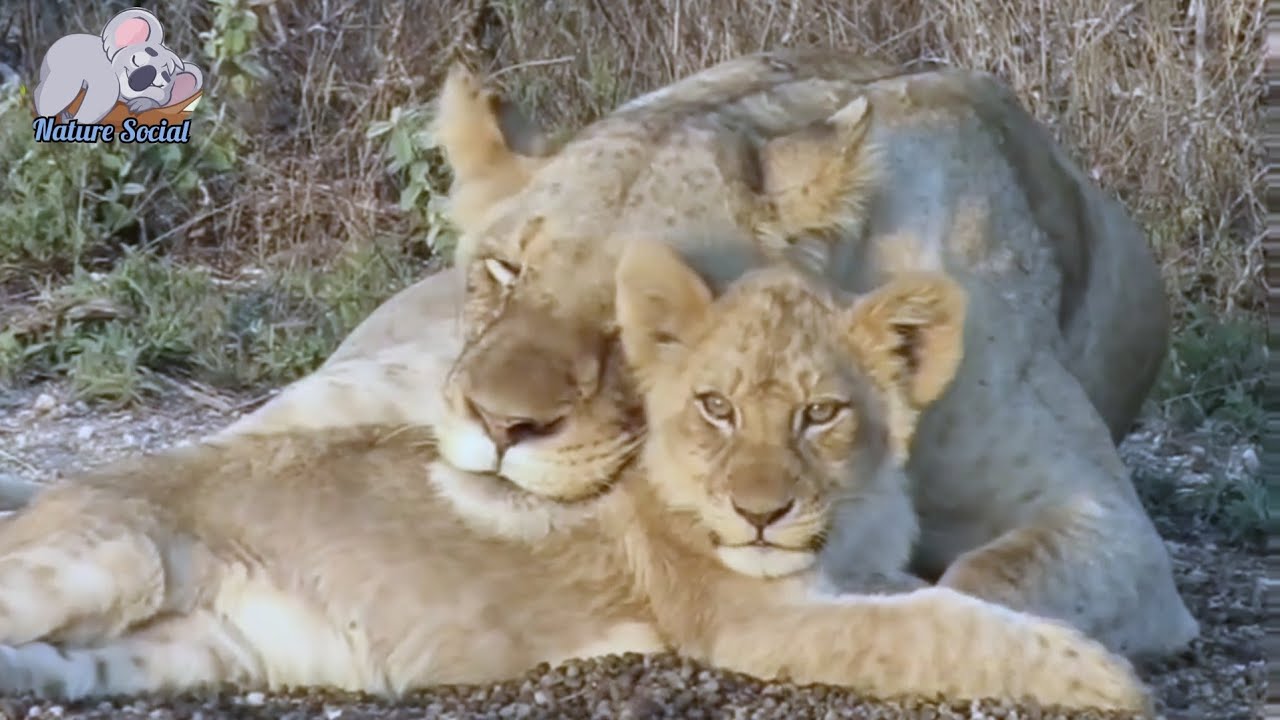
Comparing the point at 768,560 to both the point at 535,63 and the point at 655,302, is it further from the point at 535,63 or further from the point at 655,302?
the point at 535,63

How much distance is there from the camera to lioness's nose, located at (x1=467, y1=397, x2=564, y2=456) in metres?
2.63

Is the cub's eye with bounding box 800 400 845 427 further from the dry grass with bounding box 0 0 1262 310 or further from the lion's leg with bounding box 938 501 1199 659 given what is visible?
the dry grass with bounding box 0 0 1262 310

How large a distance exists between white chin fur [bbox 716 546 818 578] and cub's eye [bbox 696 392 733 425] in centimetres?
16

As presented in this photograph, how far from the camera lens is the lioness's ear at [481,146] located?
318 cm

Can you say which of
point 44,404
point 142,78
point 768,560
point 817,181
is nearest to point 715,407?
point 768,560

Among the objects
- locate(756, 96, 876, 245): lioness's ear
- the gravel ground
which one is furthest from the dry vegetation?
locate(756, 96, 876, 245): lioness's ear

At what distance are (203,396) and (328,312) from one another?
50 cm

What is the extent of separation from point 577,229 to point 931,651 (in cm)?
72

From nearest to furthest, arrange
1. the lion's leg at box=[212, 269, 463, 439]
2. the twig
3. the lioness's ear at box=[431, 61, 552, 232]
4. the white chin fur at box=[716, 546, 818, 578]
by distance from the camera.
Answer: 1. the white chin fur at box=[716, 546, 818, 578]
2. the lioness's ear at box=[431, 61, 552, 232]
3. the lion's leg at box=[212, 269, 463, 439]
4. the twig

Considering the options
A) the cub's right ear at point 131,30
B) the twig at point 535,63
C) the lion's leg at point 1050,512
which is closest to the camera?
the lion's leg at point 1050,512

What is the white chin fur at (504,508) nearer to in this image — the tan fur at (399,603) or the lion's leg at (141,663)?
the tan fur at (399,603)

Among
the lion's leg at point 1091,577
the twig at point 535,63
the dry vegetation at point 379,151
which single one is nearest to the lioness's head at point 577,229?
the lion's leg at point 1091,577

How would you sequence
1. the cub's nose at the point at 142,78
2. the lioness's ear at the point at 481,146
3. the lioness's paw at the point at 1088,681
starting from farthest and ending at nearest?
1. the cub's nose at the point at 142,78
2. the lioness's ear at the point at 481,146
3. the lioness's paw at the point at 1088,681

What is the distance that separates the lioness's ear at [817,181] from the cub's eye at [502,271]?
33cm
